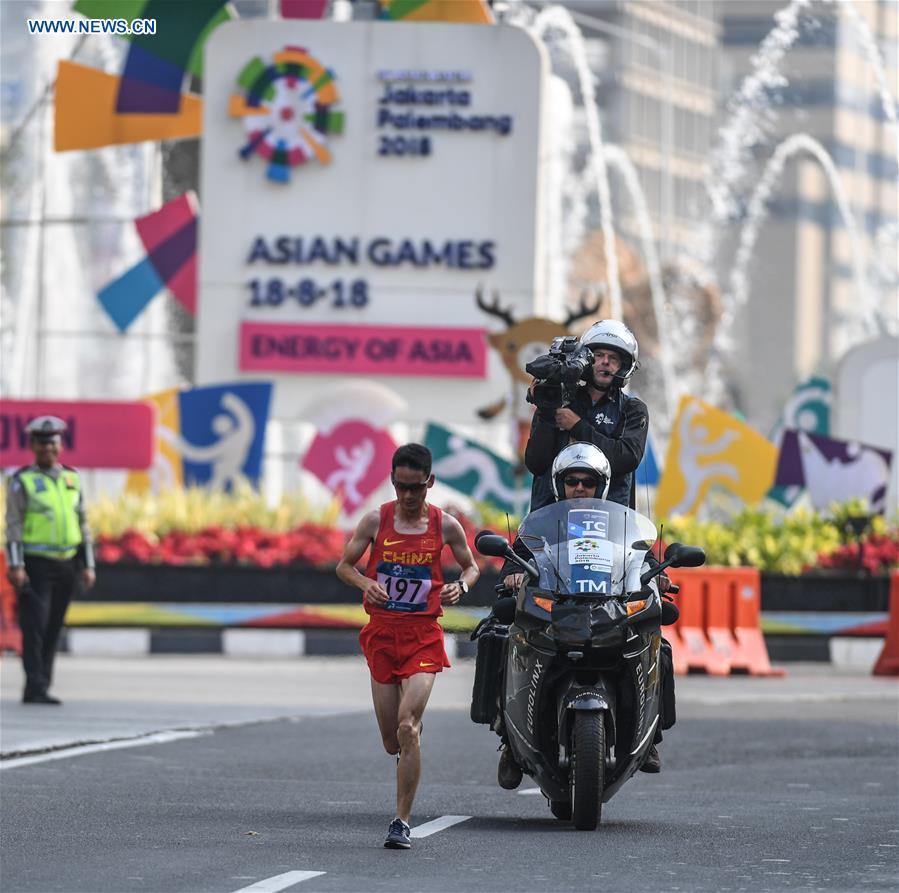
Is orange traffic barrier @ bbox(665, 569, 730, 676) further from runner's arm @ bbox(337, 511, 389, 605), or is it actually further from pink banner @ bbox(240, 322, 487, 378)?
runner's arm @ bbox(337, 511, 389, 605)

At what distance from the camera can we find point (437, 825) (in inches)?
440

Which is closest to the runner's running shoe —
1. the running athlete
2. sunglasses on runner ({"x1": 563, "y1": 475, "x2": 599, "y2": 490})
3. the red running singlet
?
the running athlete

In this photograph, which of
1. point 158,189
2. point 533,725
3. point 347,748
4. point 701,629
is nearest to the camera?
point 533,725

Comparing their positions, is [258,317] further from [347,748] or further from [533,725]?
[533,725]

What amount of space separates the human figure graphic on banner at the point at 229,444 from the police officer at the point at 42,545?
40.6 ft

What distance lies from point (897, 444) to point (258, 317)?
8496mm

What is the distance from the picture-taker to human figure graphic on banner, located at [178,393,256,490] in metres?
30.6

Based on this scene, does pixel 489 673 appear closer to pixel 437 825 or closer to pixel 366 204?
pixel 437 825

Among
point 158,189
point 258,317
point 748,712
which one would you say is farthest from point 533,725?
point 158,189

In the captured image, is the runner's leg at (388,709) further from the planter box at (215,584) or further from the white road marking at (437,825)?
the planter box at (215,584)

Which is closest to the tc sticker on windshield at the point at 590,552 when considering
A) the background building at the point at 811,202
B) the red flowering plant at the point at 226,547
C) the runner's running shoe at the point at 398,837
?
the runner's running shoe at the point at 398,837

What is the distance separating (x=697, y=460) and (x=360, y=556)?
18851mm

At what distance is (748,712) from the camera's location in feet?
61.1

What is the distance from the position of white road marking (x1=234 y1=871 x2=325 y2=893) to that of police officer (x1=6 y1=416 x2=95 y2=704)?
864 centimetres
